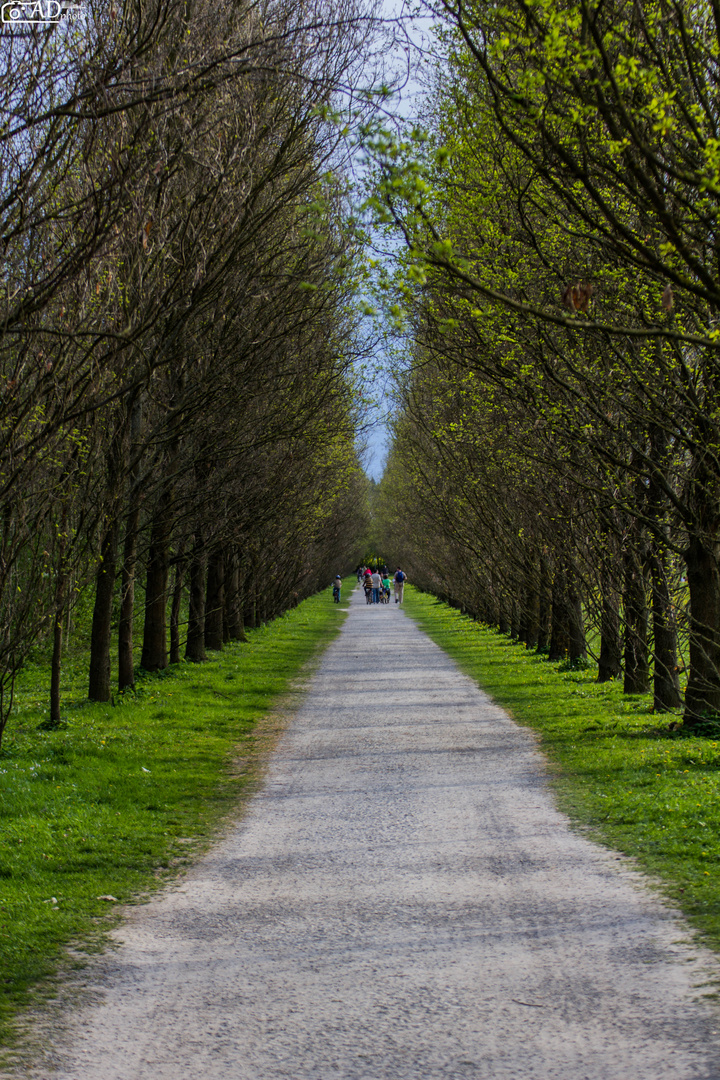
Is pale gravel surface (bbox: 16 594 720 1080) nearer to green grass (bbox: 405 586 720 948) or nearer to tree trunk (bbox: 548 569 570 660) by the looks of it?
green grass (bbox: 405 586 720 948)

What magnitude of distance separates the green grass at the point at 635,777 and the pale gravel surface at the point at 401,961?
31 centimetres

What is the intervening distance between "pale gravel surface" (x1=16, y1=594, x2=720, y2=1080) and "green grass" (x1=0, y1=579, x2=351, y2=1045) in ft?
1.22

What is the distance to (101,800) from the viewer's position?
382 inches

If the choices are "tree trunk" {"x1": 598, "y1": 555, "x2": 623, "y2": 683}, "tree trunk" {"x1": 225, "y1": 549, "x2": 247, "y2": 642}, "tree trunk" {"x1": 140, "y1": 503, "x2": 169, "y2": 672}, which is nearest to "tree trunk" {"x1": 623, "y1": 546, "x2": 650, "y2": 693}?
"tree trunk" {"x1": 598, "y1": 555, "x2": 623, "y2": 683}

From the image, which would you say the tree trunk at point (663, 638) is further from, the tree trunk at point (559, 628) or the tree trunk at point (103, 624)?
the tree trunk at point (103, 624)

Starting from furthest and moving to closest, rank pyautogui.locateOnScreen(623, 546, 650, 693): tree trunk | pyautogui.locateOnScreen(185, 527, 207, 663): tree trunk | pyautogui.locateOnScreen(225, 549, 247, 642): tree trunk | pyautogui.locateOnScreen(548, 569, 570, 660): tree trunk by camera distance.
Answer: pyautogui.locateOnScreen(225, 549, 247, 642): tree trunk, pyautogui.locateOnScreen(185, 527, 207, 663): tree trunk, pyautogui.locateOnScreen(548, 569, 570, 660): tree trunk, pyautogui.locateOnScreen(623, 546, 650, 693): tree trunk

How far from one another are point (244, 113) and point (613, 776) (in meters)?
7.69

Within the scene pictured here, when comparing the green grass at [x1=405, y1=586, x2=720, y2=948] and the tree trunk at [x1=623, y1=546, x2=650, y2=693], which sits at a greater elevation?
the tree trunk at [x1=623, y1=546, x2=650, y2=693]

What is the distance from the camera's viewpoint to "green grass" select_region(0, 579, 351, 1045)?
612 cm

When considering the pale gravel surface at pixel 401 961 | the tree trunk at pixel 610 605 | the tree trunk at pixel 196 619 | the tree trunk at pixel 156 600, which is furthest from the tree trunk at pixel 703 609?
the tree trunk at pixel 196 619

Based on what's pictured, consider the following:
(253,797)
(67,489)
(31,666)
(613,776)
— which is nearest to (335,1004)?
(253,797)

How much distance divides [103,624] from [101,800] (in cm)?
687

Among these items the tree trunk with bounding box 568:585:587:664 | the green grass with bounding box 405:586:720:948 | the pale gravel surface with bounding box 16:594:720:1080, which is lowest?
the pale gravel surface with bounding box 16:594:720:1080

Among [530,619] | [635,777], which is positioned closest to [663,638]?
[635,777]
